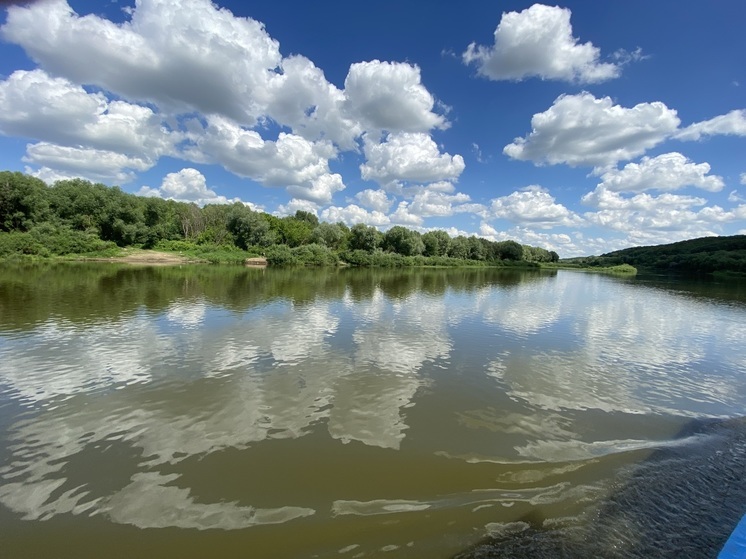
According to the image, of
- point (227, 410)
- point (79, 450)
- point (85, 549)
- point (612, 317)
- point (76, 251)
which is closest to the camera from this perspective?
point (85, 549)

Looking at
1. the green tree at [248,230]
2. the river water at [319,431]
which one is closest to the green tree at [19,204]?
the green tree at [248,230]

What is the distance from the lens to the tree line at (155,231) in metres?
74.9

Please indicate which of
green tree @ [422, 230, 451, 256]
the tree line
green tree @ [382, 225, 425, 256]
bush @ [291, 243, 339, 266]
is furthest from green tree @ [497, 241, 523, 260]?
bush @ [291, 243, 339, 266]

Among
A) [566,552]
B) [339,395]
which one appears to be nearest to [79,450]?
[339,395]

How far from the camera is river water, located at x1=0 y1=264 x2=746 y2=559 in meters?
5.71

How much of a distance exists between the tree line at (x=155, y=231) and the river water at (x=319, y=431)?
71.8 m

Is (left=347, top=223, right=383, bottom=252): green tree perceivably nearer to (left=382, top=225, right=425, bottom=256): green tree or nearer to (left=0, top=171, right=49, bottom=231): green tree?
(left=382, top=225, right=425, bottom=256): green tree

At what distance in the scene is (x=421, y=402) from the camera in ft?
35.6

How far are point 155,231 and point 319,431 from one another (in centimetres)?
10398

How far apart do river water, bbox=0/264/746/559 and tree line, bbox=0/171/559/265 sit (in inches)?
2826

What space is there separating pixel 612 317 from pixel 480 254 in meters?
137

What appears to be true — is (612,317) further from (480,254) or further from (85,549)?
(480,254)

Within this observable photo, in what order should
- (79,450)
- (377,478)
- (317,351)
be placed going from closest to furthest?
(377,478) < (79,450) < (317,351)

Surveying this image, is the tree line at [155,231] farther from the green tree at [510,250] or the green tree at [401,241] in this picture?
the green tree at [510,250]
